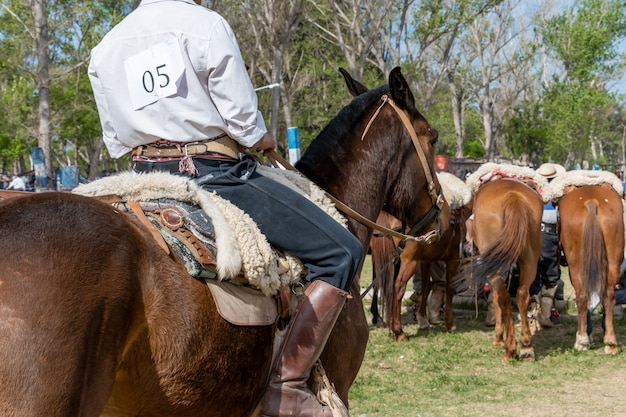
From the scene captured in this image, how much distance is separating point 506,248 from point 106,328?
6.06 m

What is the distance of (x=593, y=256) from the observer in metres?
8.27

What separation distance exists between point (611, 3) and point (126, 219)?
135 ft

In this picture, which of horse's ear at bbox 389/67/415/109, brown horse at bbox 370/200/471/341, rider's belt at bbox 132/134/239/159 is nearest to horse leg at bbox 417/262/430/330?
brown horse at bbox 370/200/471/341

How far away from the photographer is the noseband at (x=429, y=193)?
12.9 feet

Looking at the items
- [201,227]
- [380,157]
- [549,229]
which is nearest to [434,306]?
[549,229]

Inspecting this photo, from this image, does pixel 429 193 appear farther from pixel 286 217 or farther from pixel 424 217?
pixel 286 217

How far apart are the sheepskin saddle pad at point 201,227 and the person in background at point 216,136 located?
131 millimetres

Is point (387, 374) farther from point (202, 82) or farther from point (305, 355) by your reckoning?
point (202, 82)

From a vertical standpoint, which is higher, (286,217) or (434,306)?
(286,217)

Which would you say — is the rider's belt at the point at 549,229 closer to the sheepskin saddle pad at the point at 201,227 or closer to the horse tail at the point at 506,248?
the horse tail at the point at 506,248

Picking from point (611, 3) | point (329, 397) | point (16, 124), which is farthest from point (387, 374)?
point (611, 3)

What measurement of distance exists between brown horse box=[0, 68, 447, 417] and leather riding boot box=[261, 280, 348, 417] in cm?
7

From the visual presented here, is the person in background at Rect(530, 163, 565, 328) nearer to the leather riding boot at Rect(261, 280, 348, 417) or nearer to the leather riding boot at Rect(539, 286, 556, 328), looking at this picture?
the leather riding boot at Rect(539, 286, 556, 328)

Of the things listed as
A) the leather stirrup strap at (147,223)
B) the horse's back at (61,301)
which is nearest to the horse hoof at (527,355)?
the leather stirrup strap at (147,223)
